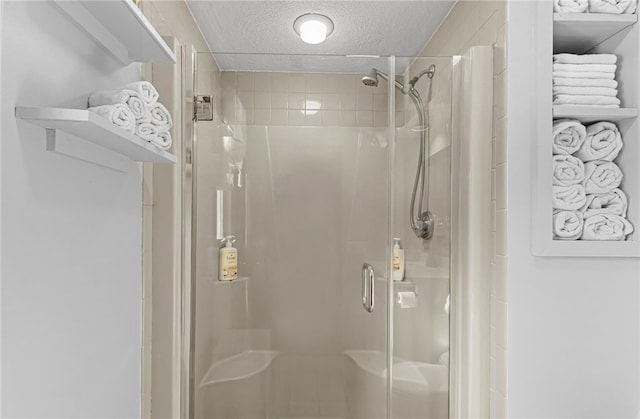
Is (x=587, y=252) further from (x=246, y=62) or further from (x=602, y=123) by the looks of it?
(x=246, y=62)

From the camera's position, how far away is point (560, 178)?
1.56 m

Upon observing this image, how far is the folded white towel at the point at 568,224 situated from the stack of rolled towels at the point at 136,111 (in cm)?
118

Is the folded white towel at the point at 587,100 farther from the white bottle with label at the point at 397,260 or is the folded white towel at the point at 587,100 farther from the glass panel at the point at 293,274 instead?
the white bottle with label at the point at 397,260

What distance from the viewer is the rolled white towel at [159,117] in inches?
46.3

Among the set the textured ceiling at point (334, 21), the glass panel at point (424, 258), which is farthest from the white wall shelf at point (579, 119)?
the textured ceiling at point (334, 21)

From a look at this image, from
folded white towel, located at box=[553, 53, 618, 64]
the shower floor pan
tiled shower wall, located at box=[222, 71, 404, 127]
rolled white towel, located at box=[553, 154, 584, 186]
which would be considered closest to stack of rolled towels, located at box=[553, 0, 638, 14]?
folded white towel, located at box=[553, 53, 618, 64]

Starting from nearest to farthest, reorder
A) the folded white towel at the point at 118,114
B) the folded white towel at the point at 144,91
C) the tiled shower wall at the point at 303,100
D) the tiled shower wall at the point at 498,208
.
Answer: the folded white towel at the point at 118,114 → the folded white towel at the point at 144,91 → the tiled shower wall at the point at 498,208 → the tiled shower wall at the point at 303,100

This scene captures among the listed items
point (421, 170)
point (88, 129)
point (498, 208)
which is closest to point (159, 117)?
point (88, 129)

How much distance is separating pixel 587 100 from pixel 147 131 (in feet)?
4.29

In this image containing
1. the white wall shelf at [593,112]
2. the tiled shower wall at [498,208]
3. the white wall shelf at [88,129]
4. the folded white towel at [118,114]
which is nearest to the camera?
the white wall shelf at [88,129]

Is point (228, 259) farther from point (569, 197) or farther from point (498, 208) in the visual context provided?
point (569, 197)

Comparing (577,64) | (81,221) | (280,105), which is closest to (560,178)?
(577,64)

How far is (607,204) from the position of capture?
1.59 metres

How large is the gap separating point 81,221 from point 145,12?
767 millimetres
